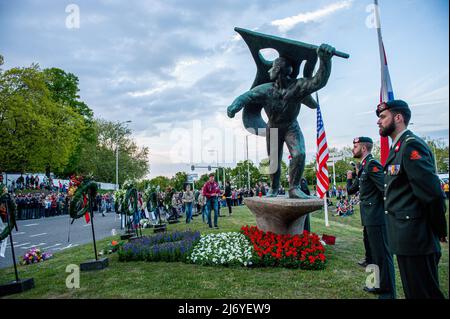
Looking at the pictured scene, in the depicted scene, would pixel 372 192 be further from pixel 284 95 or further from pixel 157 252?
pixel 157 252

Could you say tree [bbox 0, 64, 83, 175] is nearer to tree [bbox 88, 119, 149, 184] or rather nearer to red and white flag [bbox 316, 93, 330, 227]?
tree [bbox 88, 119, 149, 184]

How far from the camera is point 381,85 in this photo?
22.6 ft

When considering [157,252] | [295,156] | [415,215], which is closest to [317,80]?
[295,156]

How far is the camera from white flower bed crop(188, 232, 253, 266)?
5938 millimetres

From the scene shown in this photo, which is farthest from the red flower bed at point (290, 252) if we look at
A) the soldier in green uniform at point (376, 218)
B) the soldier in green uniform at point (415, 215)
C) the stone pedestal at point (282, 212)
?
the soldier in green uniform at point (415, 215)

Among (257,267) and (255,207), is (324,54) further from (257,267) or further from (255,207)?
(257,267)

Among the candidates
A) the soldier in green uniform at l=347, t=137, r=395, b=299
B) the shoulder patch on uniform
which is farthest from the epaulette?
the soldier in green uniform at l=347, t=137, r=395, b=299

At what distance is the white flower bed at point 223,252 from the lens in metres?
5.94

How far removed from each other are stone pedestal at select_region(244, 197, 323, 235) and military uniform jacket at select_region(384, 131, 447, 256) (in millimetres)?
2857

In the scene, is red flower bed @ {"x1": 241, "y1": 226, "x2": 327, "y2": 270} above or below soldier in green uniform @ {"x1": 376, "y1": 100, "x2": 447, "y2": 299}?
below

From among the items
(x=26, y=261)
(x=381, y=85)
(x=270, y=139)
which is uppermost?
(x=381, y=85)

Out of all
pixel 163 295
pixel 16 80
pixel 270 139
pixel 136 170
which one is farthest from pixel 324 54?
pixel 136 170
